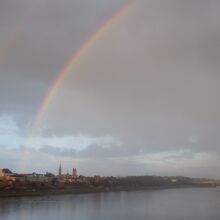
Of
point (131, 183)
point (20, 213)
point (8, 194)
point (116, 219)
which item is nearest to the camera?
point (116, 219)

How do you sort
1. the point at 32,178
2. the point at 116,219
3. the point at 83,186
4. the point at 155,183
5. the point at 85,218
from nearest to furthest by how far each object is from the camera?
the point at 116,219
the point at 85,218
the point at 83,186
the point at 32,178
the point at 155,183

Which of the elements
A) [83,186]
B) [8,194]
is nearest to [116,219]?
[8,194]

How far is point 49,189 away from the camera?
71.9m

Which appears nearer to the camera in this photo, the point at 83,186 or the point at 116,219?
the point at 116,219

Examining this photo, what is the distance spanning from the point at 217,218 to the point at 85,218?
10.0 m

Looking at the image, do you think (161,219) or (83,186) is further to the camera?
(83,186)

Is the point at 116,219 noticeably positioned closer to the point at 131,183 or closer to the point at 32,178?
the point at 32,178

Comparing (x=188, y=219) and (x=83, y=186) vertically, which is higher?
(x=83, y=186)

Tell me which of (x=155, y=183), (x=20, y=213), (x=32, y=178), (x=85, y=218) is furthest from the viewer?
(x=155, y=183)

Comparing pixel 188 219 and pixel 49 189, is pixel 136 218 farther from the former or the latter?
pixel 49 189

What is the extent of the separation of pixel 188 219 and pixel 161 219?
6.66 feet

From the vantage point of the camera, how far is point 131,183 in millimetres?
108375

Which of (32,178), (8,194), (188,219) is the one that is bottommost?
(188,219)

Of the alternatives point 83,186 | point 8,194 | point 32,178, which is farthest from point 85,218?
point 32,178
